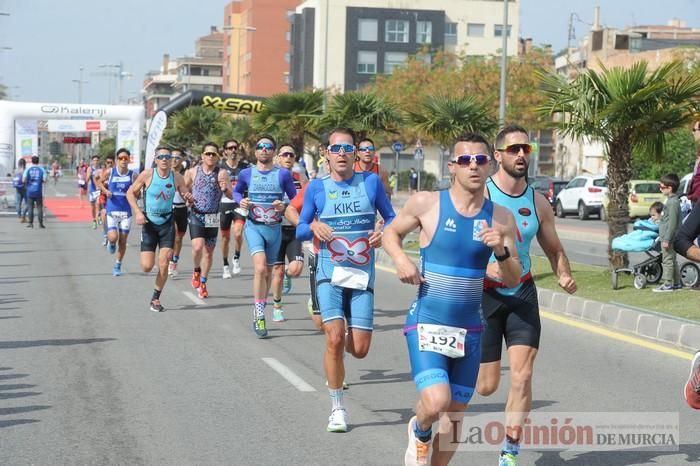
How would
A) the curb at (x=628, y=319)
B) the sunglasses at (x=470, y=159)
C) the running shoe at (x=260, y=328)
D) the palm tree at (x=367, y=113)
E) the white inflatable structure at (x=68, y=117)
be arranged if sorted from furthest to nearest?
1. the white inflatable structure at (x=68, y=117)
2. the palm tree at (x=367, y=113)
3. the running shoe at (x=260, y=328)
4. the curb at (x=628, y=319)
5. the sunglasses at (x=470, y=159)

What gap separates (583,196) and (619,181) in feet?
95.8

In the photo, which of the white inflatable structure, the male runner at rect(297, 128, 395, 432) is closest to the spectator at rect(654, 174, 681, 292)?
the male runner at rect(297, 128, 395, 432)

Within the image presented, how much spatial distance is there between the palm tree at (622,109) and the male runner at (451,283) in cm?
1042

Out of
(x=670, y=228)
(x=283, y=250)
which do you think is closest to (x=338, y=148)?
(x=283, y=250)

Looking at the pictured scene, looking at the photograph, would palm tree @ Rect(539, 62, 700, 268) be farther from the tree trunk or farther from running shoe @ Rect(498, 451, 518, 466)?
running shoe @ Rect(498, 451, 518, 466)

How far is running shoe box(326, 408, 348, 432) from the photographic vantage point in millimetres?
7867

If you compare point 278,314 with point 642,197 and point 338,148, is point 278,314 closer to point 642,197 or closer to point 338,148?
point 338,148

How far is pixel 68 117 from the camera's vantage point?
4272 centimetres

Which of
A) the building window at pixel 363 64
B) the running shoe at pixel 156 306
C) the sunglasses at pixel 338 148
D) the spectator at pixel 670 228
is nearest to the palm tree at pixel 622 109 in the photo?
the spectator at pixel 670 228

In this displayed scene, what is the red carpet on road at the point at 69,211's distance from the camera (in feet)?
129

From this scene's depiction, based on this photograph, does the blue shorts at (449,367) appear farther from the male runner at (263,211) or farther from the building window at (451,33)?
the building window at (451,33)

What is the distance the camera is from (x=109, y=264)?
845 inches

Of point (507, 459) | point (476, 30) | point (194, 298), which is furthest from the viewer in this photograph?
point (476, 30)

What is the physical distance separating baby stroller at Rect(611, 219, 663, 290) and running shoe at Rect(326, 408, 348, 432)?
9343 millimetres
